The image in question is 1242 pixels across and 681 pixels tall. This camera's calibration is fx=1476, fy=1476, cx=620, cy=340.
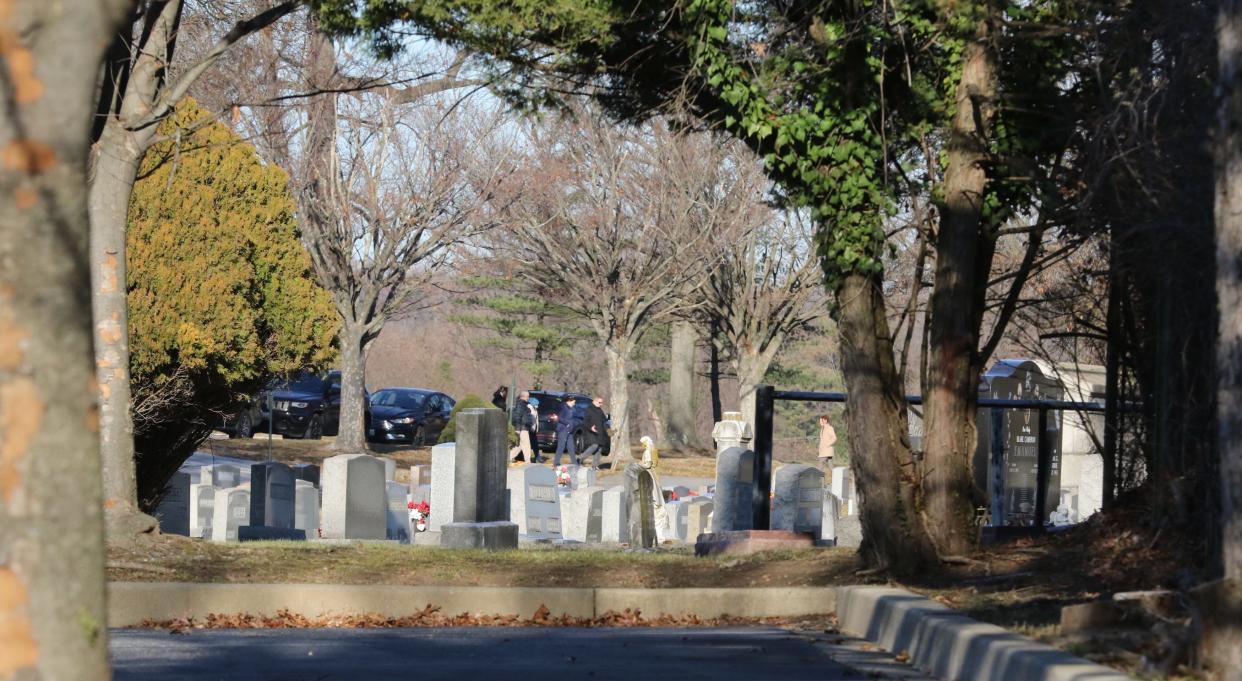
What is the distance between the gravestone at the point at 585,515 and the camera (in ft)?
72.6

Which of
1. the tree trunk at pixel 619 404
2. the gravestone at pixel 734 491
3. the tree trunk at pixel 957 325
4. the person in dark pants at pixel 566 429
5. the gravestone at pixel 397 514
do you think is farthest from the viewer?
the tree trunk at pixel 619 404

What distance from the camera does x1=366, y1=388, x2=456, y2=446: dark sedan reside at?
44.7 m

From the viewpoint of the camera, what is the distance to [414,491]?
23.9 metres

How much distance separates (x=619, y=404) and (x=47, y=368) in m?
38.9

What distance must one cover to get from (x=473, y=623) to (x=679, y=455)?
124 ft

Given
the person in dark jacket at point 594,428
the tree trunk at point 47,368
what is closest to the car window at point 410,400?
the person in dark jacket at point 594,428

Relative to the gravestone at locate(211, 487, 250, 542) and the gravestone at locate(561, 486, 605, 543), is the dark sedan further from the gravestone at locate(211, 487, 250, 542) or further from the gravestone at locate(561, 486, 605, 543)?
the gravestone at locate(211, 487, 250, 542)

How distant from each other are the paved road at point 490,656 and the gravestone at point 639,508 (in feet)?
36.0

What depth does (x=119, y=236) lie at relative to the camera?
1080 cm

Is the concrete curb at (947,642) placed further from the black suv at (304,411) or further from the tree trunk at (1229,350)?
the black suv at (304,411)

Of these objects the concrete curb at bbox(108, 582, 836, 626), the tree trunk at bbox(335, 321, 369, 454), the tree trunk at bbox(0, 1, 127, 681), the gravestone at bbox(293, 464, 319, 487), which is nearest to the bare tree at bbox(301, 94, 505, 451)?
the tree trunk at bbox(335, 321, 369, 454)

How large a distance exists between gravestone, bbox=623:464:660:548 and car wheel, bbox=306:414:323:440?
24399mm

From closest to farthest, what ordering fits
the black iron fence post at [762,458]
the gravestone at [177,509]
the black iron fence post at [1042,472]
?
the black iron fence post at [762,458]
the black iron fence post at [1042,472]
the gravestone at [177,509]

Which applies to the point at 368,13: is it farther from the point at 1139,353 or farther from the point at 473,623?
the point at 1139,353
